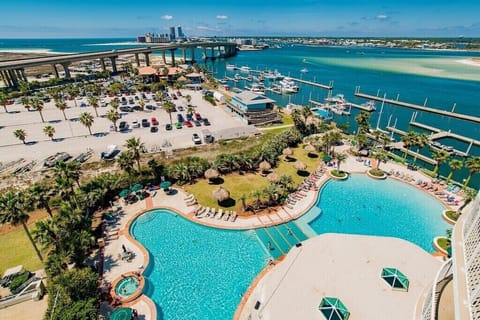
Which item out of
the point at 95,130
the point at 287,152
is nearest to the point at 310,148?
the point at 287,152

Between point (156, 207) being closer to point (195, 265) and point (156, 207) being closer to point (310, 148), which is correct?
point (195, 265)

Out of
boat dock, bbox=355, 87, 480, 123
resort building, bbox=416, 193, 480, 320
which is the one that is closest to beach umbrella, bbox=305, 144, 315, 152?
resort building, bbox=416, 193, 480, 320

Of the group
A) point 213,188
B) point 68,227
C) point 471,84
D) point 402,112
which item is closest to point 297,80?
point 402,112

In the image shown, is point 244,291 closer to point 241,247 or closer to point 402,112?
point 241,247

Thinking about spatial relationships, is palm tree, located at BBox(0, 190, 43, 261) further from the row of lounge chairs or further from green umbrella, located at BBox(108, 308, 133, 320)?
the row of lounge chairs

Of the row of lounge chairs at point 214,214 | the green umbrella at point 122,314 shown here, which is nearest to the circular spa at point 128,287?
the green umbrella at point 122,314

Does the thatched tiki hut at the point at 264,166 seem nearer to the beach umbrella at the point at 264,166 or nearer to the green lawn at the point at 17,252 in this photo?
the beach umbrella at the point at 264,166
